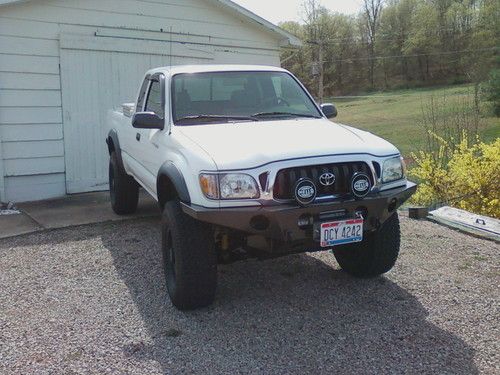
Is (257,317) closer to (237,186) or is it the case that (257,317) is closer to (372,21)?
(237,186)

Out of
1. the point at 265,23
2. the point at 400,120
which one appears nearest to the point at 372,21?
the point at 400,120

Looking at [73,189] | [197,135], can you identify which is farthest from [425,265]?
[73,189]

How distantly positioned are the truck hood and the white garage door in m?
4.54

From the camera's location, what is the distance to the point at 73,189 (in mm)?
8625

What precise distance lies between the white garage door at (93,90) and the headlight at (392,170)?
5.77 metres

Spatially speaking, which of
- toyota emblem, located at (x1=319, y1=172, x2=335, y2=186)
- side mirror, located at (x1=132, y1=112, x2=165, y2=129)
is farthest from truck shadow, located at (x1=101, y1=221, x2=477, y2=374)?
side mirror, located at (x1=132, y1=112, x2=165, y2=129)

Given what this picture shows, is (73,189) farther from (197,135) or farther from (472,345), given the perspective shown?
(472,345)

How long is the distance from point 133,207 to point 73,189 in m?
1.86

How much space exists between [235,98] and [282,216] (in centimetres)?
183

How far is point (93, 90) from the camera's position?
8.61 m

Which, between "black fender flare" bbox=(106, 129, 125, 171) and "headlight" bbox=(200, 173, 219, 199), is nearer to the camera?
"headlight" bbox=(200, 173, 219, 199)

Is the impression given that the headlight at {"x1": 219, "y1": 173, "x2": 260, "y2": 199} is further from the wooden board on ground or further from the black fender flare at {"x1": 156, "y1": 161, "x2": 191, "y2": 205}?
the wooden board on ground

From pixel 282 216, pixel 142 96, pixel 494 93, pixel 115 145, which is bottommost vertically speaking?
pixel 282 216

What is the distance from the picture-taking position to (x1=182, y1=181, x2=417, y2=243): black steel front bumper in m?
3.57
